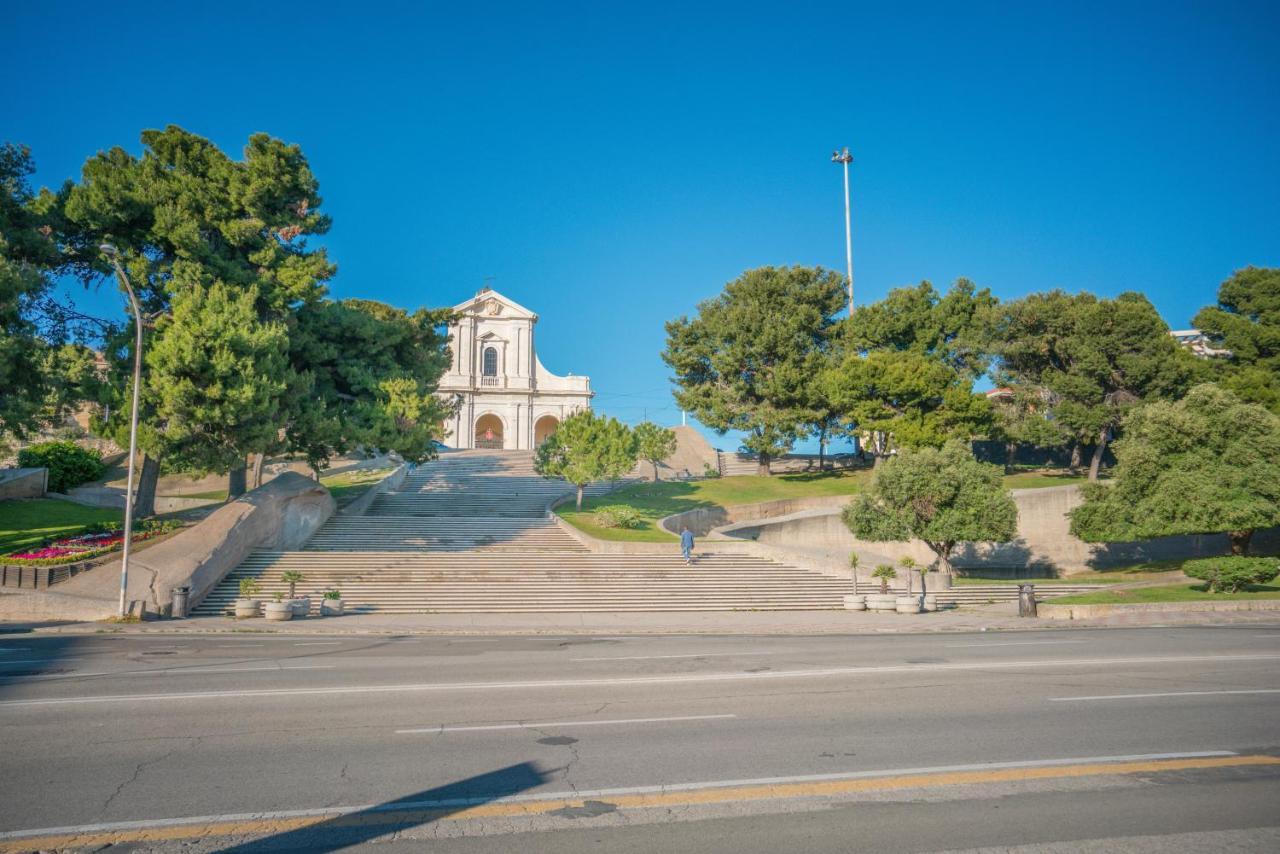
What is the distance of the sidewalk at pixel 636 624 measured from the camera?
63.5ft

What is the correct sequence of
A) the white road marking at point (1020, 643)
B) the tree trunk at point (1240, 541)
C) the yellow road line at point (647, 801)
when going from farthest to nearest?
1. the tree trunk at point (1240, 541)
2. the white road marking at point (1020, 643)
3. the yellow road line at point (647, 801)

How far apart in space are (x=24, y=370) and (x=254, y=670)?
1813 cm

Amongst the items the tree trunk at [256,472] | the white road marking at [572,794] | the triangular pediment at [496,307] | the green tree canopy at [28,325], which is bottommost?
the white road marking at [572,794]

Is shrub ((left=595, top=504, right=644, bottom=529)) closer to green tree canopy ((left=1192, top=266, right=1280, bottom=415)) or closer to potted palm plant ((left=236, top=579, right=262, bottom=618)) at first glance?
potted palm plant ((left=236, top=579, right=262, bottom=618))

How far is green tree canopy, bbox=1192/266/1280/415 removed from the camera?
4562 centimetres

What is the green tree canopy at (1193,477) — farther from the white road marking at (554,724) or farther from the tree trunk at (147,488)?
the tree trunk at (147,488)

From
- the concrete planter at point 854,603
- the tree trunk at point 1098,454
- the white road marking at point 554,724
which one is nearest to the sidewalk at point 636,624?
the concrete planter at point 854,603

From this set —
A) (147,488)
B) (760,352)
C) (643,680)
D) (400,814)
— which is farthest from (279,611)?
(760,352)

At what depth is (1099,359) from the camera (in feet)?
152

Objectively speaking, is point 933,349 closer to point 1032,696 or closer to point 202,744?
point 1032,696

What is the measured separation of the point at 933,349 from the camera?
182ft

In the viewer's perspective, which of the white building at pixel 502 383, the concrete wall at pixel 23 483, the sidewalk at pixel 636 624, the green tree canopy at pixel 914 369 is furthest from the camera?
the white building at pixel 502 383

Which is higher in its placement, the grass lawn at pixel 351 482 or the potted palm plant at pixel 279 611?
the grass lawn at pixel 351 482

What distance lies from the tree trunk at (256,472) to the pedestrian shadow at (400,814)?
2966 centimetres
